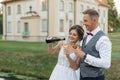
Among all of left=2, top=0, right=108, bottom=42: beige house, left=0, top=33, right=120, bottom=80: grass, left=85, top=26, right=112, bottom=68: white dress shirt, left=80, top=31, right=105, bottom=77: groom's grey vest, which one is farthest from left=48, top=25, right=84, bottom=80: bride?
left=2, top=0, right=108, bottom=42: beige house

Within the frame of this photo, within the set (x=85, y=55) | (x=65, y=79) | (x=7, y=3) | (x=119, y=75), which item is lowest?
(x=119, y=75)

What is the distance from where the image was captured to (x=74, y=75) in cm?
514

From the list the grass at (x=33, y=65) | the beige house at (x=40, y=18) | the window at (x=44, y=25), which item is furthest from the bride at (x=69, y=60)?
the window at (x=44, y=25)

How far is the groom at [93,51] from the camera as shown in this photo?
396cm

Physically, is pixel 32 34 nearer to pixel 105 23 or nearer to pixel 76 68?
pixel 105 23

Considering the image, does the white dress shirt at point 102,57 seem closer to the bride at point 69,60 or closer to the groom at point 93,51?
the groom at point 93,51

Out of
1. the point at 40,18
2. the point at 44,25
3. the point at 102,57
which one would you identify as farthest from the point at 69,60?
the point at 40,18

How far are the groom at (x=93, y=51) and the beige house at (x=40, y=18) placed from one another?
37.3m

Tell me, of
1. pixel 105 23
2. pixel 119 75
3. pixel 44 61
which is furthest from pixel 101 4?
pixel 119 75

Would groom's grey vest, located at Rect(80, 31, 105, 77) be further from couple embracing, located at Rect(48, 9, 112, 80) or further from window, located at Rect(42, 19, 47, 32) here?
window, located at Rect(42, 19, 47, 32)

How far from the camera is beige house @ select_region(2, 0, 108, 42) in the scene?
41.9 meters

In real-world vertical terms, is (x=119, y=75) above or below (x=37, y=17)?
below

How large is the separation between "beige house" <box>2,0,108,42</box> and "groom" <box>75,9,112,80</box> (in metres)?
37.3

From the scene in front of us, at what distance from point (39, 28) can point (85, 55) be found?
39121 millimetres
